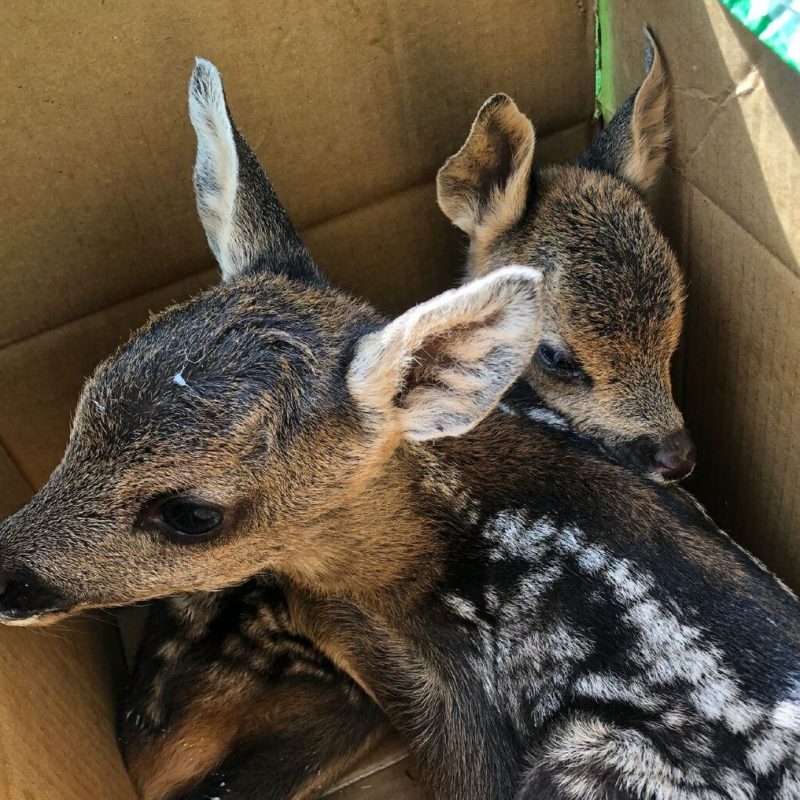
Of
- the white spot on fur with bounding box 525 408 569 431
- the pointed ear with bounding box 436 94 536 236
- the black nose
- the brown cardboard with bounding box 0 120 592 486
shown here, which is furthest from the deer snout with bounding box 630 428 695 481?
the brown cardboard with bounding box 0 120 592 486

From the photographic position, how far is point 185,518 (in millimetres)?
2012

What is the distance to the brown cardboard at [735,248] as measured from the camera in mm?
2107

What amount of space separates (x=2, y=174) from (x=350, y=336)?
1017 millimetres

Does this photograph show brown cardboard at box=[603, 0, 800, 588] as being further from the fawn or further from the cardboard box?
the fawn

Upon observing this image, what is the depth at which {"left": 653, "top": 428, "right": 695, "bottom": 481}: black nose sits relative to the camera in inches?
99.2

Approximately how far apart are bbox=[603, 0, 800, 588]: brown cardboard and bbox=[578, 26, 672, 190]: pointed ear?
4 centimetres

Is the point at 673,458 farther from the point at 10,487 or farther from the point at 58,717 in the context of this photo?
the point at 10,487

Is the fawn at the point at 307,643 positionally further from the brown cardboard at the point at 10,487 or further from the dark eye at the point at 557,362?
the brown cardboard at the point at 10,487

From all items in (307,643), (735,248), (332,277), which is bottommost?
(307,643)

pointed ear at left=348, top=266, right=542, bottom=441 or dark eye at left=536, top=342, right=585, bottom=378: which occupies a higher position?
pointed ear at left=348, top=266, right=542, bottom=441

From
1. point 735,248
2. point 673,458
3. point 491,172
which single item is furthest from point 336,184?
point 673,458

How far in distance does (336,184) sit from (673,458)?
120 centimetres

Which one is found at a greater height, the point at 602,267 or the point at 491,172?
the point at 491,172

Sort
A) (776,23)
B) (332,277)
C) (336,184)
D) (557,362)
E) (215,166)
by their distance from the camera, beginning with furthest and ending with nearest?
(332,277) → (336,184) → (557,362) → (215,166) → (776,23)
